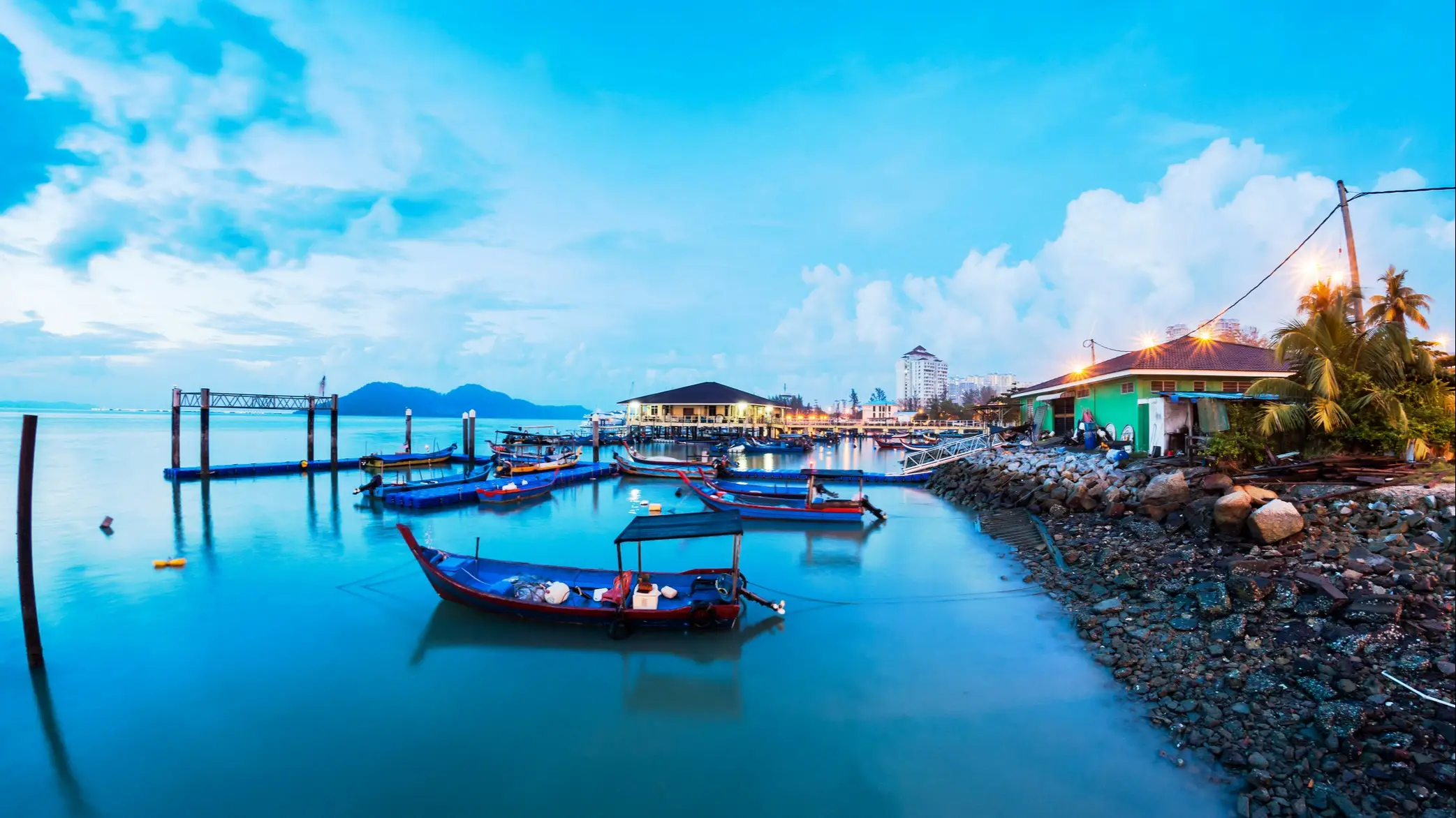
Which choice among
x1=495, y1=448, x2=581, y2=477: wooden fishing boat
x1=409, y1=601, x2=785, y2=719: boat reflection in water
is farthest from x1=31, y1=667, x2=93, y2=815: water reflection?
x1=495, y1=448, x2=581, y2=477: wooden fishing boat

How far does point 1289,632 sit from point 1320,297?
1001 centimetres

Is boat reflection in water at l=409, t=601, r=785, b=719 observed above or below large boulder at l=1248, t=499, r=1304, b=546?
below

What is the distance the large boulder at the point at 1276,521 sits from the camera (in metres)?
10.3

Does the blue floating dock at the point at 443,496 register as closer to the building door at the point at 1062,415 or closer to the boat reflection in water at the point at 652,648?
the boat reflection in water at the point at 652,648

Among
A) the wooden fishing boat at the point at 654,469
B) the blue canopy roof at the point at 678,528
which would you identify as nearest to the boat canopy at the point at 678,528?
the blue canopy roof at the point at 678,528

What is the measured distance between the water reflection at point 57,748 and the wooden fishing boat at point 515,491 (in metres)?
16.2

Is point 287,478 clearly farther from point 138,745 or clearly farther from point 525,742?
point 525,742

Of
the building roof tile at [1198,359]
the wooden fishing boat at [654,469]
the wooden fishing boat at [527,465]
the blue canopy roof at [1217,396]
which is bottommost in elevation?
the wooden fishing boat at [654,469]

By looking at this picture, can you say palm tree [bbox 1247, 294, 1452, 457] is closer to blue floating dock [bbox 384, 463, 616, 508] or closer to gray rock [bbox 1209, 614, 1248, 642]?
gray rock [bbox 1209, 614, 1248, 642]

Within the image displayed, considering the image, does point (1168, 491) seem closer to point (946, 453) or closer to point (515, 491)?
point (946, 453)

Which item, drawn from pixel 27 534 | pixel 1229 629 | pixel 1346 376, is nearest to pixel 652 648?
pixel 1229 629

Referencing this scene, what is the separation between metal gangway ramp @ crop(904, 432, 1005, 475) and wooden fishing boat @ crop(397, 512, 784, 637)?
894 inches

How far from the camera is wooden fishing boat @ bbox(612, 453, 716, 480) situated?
35.5 meters

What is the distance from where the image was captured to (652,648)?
35.3 feet
